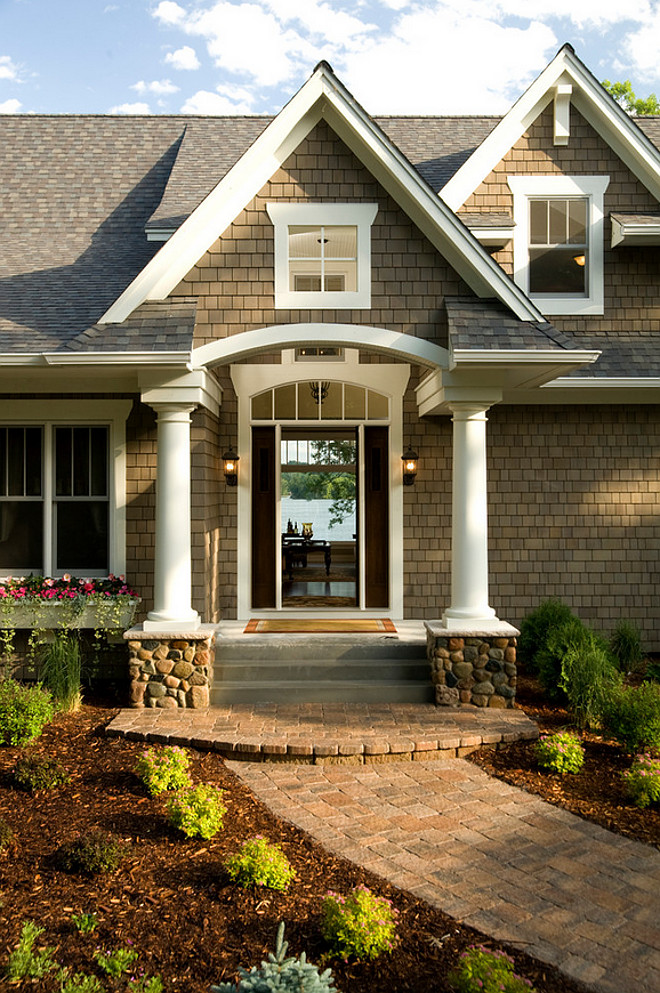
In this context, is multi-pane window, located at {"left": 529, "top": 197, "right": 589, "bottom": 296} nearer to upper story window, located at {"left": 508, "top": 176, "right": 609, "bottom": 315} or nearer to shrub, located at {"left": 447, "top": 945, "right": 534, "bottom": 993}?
upper story window, located at {"left": 508, "top": 176, "right": 609, "bottom": 315}

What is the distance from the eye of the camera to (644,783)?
544 cm

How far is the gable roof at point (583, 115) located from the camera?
9461 mm

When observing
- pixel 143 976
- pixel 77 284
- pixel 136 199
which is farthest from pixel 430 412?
pixel 143 976

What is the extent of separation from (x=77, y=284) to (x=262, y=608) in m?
4.50

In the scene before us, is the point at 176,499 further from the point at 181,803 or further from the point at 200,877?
the point at 200,877

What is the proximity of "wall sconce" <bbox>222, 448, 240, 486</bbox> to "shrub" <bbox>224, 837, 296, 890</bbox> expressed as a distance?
5.89m

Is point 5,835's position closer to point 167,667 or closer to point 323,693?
point 167,667

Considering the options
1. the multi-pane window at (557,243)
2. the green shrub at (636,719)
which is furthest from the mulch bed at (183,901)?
the multi-pane window at (557,243)

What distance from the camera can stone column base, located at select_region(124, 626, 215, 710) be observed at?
24.3 ft

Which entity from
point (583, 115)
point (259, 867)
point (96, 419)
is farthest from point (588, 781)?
point (583, 115)

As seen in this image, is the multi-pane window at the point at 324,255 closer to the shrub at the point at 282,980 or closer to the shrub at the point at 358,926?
the shrub at the point at 358,926

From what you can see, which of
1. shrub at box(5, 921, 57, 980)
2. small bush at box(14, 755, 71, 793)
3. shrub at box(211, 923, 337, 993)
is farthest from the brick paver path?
shrub at box(5, 921, 57, 980)

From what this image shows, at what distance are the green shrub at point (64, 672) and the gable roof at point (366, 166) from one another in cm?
327

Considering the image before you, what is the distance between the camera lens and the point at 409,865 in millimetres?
4586
